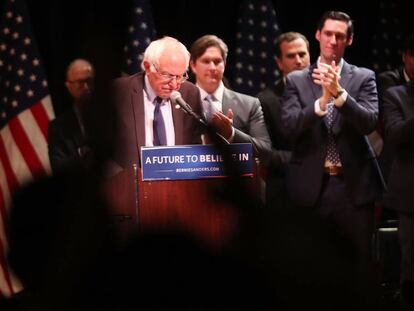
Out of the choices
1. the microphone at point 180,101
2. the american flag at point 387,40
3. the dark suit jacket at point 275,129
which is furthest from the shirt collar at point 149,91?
the american flag at point 387,40

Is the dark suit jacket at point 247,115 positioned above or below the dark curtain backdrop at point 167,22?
below

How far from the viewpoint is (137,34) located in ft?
17.1

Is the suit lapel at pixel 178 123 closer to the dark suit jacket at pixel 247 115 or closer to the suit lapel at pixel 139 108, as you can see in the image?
the suit lapel at pixel 139 108

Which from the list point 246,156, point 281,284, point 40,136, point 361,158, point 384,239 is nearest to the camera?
point 281,284

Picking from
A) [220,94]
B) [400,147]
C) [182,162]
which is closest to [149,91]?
[182,162]

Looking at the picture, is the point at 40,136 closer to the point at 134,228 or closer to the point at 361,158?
the point at 361,158

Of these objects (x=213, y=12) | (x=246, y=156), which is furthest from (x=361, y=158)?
(x=213, y=12)

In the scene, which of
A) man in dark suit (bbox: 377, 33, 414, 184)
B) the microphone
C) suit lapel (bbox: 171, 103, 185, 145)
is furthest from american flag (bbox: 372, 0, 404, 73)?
the microphone

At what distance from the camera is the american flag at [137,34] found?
17.0ft

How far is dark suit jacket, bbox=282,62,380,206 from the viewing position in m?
3.94

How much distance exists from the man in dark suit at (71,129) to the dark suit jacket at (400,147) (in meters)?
1.61

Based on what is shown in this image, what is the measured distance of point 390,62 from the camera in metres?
5.76

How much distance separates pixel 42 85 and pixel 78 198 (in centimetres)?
311

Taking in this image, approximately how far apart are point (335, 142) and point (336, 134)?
0.04m
